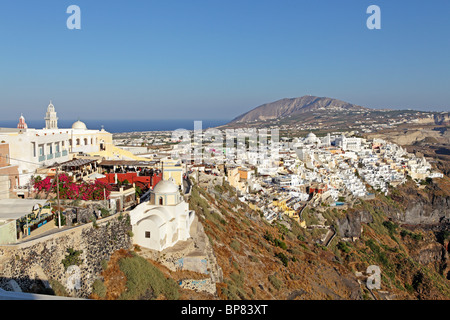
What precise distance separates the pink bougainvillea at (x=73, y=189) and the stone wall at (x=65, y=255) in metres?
1.54

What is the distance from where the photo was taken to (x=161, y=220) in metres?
10.4

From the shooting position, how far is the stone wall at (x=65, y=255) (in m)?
6.68

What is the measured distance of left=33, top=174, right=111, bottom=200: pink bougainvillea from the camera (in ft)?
35.8

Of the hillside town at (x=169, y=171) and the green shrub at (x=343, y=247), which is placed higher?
the hillside town at (x=169, y=171)

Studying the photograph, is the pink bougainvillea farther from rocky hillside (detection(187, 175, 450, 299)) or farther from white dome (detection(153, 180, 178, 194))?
rocky hillside (detection(187, 175, 450, 299))

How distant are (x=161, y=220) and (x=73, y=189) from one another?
2.76 m

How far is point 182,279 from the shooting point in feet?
32.4

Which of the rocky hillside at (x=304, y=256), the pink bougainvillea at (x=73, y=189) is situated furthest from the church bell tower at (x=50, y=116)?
the pink bougainvillea at (x=73, y=189)

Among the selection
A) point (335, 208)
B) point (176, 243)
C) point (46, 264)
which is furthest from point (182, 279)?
point (335, 208)

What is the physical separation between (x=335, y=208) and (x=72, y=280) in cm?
2583

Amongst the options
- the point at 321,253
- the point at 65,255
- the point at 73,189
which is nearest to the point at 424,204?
the point at 321,253

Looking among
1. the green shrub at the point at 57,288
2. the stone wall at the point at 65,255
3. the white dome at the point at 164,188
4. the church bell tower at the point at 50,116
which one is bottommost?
the green shrub at the point at 57,288

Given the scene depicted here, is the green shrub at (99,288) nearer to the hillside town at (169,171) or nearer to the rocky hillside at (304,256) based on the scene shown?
the rocky hillside at (304,256)

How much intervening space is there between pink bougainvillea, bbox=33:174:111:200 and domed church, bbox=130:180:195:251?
134 centimetres
